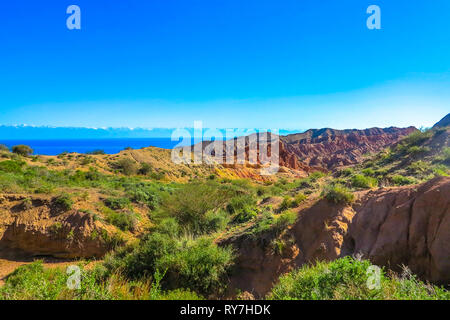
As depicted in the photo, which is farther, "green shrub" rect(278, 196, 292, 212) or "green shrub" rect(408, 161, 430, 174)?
"green shrub" rect(408, 161, 430, 174)

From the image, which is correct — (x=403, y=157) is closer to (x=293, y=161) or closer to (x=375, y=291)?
(x=375, y=291)

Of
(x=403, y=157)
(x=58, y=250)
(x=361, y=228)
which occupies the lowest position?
(x=58, y=250)

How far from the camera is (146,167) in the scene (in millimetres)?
34188

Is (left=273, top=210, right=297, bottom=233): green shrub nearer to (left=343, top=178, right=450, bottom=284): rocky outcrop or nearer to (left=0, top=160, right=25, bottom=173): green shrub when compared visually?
(left=343, top=178, right=450, bottom=284): rocky outcrop

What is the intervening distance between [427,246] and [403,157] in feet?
33.9

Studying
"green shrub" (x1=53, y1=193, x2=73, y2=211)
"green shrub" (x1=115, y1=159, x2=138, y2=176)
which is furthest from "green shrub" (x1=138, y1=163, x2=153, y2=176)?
"green shrub" (x1=53, y1=193, x2=73, y2=211)

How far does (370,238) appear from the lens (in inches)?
250

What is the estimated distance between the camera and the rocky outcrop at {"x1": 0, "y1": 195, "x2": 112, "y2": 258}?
426 inches

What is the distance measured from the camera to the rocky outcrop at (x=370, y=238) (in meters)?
5.12

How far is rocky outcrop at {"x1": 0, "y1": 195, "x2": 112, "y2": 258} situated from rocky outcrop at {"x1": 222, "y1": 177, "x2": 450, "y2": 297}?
24.4ft

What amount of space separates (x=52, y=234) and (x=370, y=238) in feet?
45.7

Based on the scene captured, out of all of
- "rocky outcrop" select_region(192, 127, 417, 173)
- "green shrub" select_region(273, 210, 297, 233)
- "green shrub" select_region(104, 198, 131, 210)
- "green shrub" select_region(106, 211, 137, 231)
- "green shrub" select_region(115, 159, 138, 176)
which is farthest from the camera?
"rocky outcrop" select_region(192, 127, 417, 173)

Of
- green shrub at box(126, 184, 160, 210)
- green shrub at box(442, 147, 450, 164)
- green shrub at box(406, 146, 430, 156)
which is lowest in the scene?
green shrub at box(126, 184, 160, 210)
